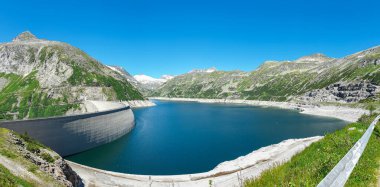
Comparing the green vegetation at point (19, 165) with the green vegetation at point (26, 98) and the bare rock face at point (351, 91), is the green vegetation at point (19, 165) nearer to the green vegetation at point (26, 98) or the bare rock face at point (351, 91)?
the green vegetation at point (26, 98)

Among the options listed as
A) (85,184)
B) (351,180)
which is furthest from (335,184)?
(85,184)

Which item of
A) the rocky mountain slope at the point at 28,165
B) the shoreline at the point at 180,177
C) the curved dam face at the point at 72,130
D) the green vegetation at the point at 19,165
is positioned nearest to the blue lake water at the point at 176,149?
the curved dam face at the point at 72,130

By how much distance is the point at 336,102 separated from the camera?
180375 millimetres

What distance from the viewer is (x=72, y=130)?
62750 mm

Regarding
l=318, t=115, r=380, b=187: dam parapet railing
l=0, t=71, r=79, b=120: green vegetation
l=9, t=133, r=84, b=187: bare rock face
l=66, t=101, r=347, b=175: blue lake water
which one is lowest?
l=66, t=101, r=347, b=175: blue lake water

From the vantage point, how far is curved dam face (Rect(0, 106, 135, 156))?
174ft

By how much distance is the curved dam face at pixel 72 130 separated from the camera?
5306 centimetres

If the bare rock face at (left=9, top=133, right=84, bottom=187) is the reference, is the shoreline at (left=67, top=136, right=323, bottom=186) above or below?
below

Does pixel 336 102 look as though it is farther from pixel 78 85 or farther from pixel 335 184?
pixel 335 184

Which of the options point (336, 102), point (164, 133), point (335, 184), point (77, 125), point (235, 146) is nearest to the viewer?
point (335, 184)

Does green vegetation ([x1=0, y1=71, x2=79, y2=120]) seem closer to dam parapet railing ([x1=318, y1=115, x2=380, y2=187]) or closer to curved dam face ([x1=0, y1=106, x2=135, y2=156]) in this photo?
curved dam face ([x1=0, y1=106, x2=135, y2=156])

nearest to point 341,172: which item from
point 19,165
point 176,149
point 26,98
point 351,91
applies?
point 19,165

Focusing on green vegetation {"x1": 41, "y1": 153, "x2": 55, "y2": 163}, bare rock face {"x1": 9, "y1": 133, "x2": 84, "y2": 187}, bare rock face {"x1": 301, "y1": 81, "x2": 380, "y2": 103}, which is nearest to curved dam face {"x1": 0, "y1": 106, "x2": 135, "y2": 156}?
bare rock face {"x1": 9, "y1": 133, "x2": 84, "y2": 187}

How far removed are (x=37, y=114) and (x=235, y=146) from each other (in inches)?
3290
